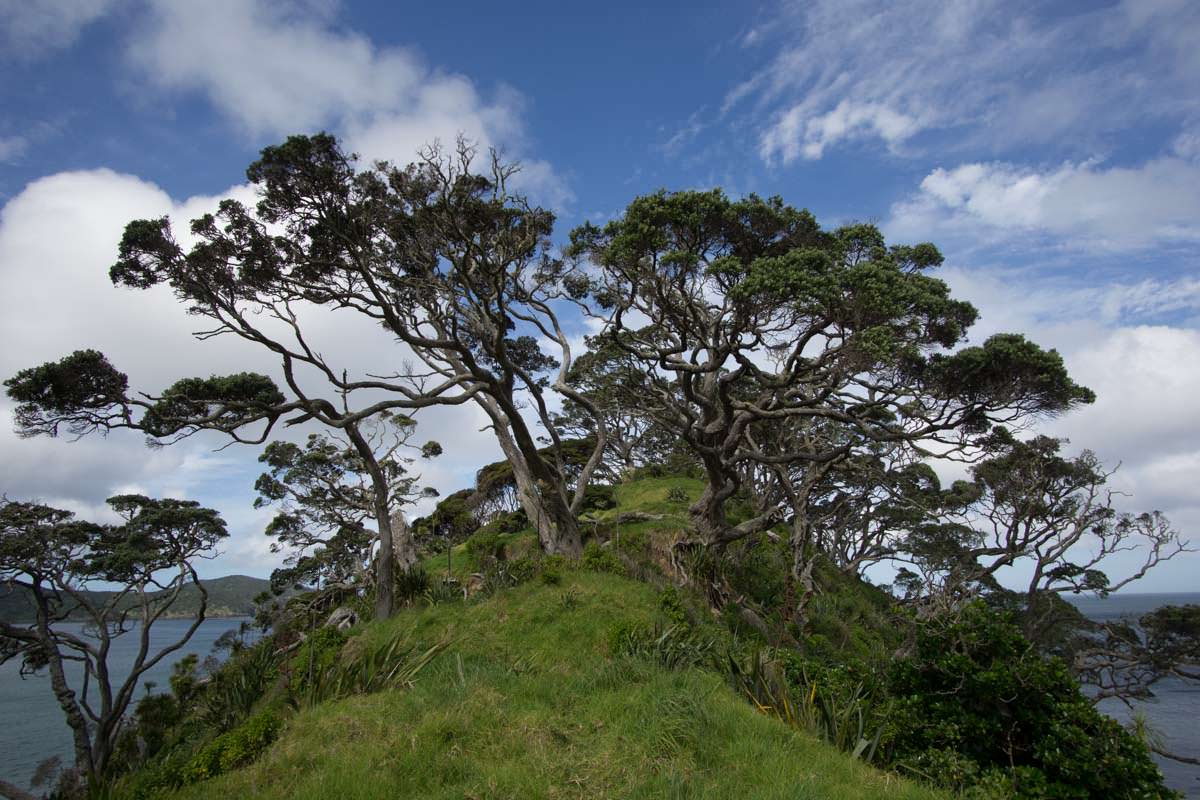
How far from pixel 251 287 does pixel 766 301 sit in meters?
11.0

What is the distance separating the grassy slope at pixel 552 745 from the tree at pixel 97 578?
12396 millimetres

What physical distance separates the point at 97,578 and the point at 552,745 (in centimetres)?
1766

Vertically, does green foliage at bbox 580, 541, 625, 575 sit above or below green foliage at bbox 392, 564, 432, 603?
above

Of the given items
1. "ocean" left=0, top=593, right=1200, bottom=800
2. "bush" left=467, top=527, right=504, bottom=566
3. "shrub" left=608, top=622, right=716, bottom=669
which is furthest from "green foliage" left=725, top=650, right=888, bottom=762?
"ocean" left=0, top=593, right=1200, bottom=800

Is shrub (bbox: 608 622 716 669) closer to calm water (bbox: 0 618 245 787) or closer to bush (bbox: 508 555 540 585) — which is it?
bush (bbox: 508 555 540 585)

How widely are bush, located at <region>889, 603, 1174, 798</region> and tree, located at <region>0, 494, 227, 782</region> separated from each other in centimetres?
1747

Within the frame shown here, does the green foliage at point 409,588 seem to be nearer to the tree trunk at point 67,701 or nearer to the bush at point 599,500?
the tree trunk at point 67,701

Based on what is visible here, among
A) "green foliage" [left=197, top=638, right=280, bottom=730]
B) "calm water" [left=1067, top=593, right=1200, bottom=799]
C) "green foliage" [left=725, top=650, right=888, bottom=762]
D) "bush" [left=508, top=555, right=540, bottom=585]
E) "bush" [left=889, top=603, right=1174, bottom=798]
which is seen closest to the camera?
"bush" [left=889, top=603, right=1174, bottom=798]

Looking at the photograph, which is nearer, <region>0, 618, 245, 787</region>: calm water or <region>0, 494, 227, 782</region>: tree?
<region>0, 494, 227, 782</region>: tree

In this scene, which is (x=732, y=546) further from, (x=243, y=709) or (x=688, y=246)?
(x=243, y=709)

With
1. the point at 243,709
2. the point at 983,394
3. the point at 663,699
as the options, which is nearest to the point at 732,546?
the point at 983,394

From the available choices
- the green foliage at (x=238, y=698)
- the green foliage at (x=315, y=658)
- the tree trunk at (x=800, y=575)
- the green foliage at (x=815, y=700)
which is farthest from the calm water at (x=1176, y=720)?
the green foliage at (x=238, y=698)

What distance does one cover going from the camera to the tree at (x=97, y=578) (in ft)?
52.5

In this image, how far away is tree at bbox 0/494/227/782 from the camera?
15992 millimetres
